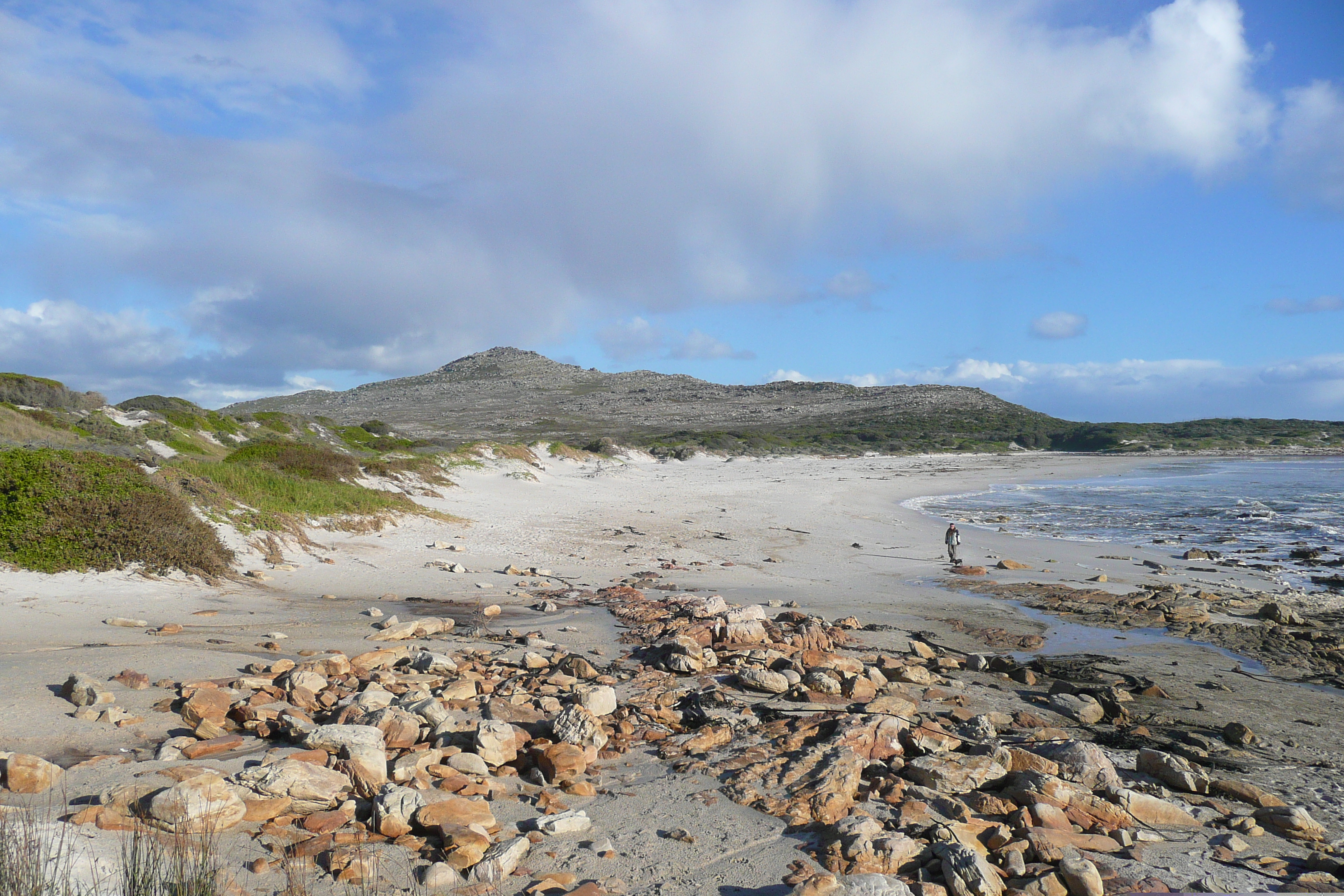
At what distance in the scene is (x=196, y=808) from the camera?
3965 millimetres

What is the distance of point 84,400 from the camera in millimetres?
28359

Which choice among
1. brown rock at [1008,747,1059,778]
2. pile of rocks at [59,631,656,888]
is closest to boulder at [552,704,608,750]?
pile of rocks at [59,631,656,888]

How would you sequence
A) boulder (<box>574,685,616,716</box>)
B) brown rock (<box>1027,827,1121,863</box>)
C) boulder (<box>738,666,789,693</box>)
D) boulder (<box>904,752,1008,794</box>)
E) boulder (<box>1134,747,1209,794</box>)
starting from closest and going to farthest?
brown rock (<box>1027,827,1121,863</box>), boulder (<box>904,752,1008,794</box>), boulder (<box>1134,747,1209,794</box>), boulder (<box>574,685,616,716</box>), boulder (<box>738,666,789,693</box>)

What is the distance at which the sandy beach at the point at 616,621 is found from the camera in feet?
15.1

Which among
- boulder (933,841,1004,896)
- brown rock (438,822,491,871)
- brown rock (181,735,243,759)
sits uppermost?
brown rock (181,735,243,759)

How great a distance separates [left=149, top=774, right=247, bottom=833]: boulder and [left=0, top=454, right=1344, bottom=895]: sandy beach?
0.20 meters

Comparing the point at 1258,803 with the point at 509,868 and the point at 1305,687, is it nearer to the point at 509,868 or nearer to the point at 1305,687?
the point at 1305,687

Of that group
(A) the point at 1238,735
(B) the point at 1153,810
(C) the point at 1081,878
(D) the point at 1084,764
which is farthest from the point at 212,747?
(A) the point at 1238,735

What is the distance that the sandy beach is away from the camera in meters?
4.61

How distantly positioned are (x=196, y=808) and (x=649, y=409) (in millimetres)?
104011

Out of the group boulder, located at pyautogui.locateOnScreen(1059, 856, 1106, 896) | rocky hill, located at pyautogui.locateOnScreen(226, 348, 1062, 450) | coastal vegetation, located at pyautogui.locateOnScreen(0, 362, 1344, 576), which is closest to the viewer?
boulder, located at pyautogui.locateOnScreen(1059, 856, 1106, 896)

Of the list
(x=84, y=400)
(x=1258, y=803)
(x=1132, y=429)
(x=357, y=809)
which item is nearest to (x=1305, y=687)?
(x=1258, y=803)

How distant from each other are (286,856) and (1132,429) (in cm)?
10854

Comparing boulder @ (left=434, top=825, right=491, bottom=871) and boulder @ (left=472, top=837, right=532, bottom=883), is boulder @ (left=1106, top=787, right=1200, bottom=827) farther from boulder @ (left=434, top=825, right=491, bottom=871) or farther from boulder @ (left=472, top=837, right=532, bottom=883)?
boulder @ (left=434, top=825, right=491, bottom=871)
